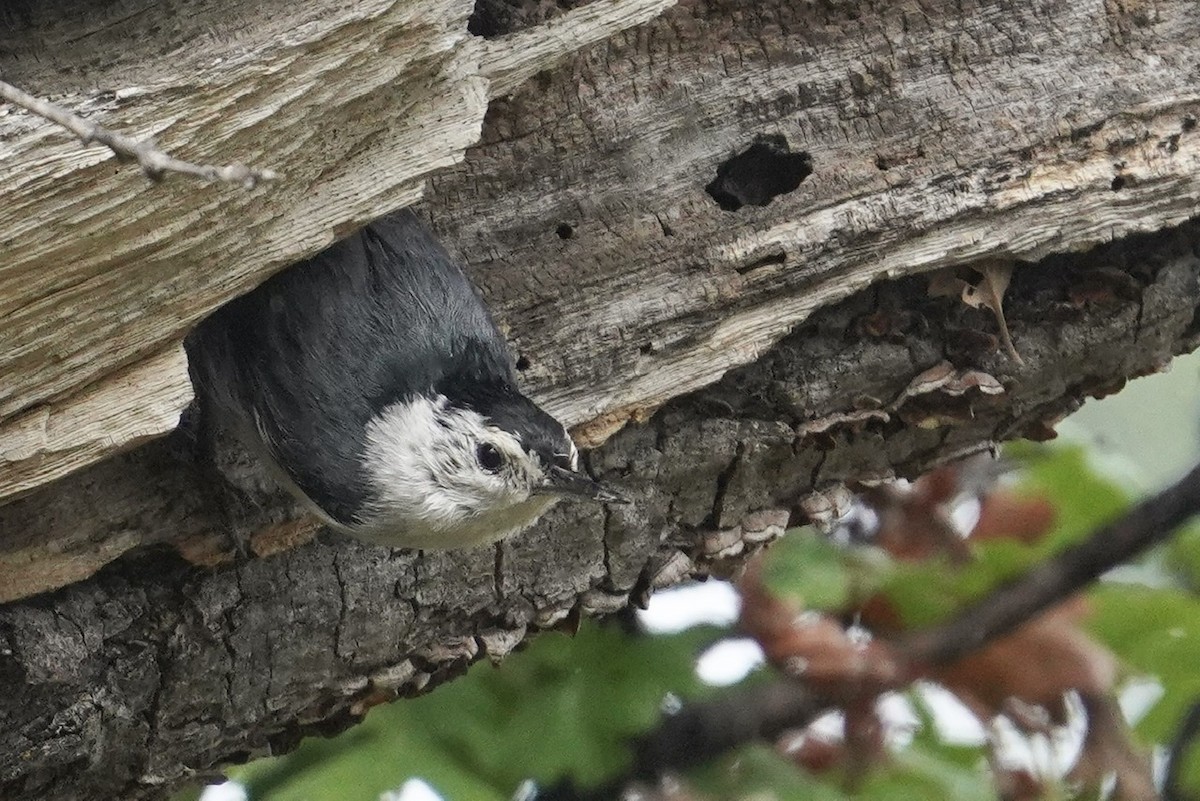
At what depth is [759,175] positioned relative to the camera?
218 centimetres

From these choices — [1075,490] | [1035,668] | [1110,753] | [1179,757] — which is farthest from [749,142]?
[1179,757]

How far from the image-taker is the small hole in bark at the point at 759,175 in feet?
7.06

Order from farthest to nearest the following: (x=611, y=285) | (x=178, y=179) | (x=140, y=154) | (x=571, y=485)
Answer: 1. (x=611, y=285)
2. (x=571, y=485)
3. (x=178, y=179)
4. (x=140, y=154)

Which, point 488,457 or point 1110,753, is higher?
point 488,457

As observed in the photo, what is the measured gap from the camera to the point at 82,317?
1613 millimetres

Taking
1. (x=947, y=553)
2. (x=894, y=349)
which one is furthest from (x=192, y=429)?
(x=947, y=553)

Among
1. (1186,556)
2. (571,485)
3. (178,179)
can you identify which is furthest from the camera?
(1186,556)

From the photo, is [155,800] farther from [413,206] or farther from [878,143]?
[878,143]

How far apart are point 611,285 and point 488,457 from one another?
36 centimetres

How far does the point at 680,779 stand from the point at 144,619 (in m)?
0.87

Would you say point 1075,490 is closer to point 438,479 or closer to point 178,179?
point 438,479

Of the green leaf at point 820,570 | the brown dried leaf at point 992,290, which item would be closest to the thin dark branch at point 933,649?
the green leaf at point 820,570

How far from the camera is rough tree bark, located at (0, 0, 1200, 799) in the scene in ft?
5.55

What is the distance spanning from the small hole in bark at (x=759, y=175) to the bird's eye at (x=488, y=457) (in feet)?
1.81
